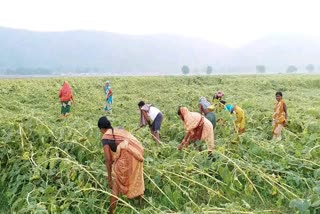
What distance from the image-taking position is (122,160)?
457 cm

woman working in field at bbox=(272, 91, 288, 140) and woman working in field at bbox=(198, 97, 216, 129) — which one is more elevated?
woman working in field at bbox=(198, 97, 216, 129)

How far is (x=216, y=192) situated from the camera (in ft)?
16.4

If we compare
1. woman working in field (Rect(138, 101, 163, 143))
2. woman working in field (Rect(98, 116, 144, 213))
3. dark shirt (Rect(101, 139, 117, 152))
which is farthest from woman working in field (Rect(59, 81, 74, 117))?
dark shirt (Rect(101, 139, 117, 152))

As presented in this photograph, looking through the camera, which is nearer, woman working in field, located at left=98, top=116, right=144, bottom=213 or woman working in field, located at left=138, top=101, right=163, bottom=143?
woman working in field, located at left=98, top=116, right=144, bottom=213

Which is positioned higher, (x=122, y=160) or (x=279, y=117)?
(x=122, y=160)

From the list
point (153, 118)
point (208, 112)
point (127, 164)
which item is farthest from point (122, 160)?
point (153, 118)

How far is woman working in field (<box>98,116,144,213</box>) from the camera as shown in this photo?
4.55 meters

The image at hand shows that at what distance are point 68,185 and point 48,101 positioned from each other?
13453 millimetres

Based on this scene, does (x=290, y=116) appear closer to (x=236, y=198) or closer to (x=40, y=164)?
(x=236, y=198)

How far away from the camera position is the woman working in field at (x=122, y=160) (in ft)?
14.9

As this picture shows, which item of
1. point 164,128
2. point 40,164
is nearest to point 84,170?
point 40,164

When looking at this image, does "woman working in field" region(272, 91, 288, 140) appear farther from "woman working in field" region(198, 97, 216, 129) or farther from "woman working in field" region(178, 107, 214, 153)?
"woman working in field" region(178, 107, 214, 153)

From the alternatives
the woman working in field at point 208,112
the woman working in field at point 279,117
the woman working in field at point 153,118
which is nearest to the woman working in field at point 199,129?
the woman working in field at point 208,112

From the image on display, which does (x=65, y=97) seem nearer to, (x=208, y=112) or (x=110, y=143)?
(x=208, y=112)
